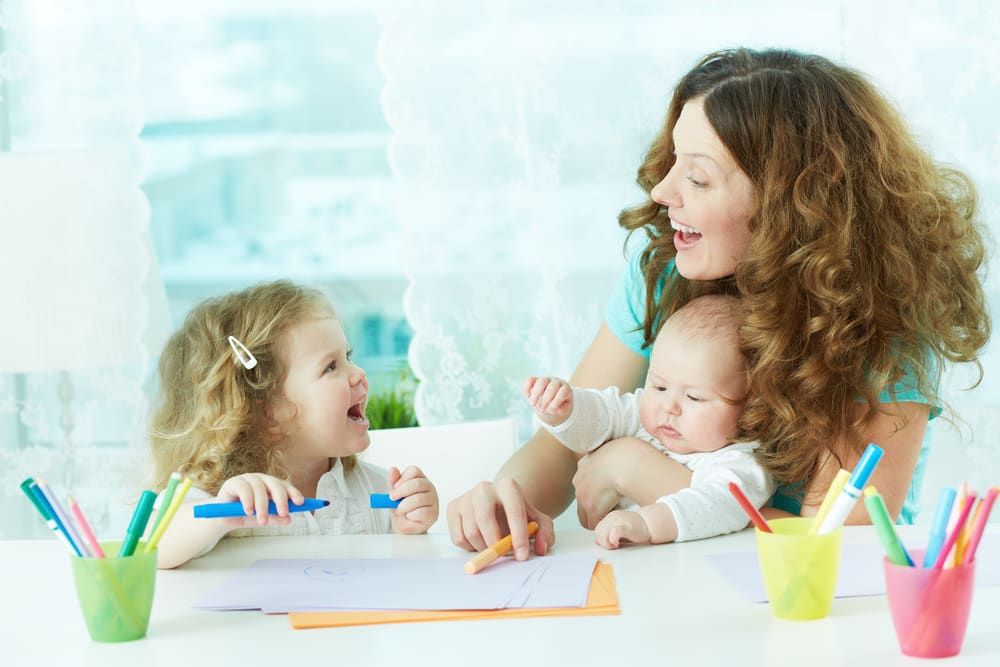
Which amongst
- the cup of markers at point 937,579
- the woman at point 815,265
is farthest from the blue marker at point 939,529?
the woman at point 815,265

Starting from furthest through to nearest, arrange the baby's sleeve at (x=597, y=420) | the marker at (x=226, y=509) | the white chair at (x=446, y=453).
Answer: the white chair at (x=446, y=453) → the baby's sleeve at (x=597, y=420) → the marker at (x=226, y=509)

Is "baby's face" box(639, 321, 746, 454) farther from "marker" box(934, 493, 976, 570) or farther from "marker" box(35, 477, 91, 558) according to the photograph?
"marker" box(35, 477, 91, 558)

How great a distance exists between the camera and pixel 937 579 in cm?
84

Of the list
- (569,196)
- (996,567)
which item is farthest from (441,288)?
(996,567)

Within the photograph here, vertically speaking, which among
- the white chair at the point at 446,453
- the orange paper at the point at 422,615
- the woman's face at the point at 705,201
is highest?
the woman's face at the point at 705,201

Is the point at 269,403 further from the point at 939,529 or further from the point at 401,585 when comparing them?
the point at 939,529

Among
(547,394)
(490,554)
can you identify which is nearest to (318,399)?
(547,394)

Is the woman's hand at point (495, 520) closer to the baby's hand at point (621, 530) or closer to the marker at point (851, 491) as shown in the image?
the baby's hand at point (621, 530)

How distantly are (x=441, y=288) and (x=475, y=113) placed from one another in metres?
0.46

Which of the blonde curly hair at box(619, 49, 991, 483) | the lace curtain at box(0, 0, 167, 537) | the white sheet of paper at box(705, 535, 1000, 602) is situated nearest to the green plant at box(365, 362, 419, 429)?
the lace curtain at box(0, 0, 167, 537)

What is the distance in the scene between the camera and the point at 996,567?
3.58ft

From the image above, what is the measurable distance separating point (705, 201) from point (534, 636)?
747 millimetres

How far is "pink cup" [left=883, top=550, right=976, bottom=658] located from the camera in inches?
33.2

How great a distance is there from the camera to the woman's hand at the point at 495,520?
1.16m
